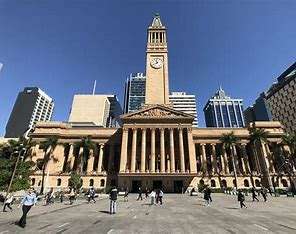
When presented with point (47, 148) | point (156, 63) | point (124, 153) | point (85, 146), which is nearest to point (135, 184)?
point (124, 153)

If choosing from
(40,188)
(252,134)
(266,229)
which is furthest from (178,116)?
(266,229)

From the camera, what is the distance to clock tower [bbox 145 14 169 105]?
7726 cm

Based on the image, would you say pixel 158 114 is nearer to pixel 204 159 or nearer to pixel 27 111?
pixel 204 159

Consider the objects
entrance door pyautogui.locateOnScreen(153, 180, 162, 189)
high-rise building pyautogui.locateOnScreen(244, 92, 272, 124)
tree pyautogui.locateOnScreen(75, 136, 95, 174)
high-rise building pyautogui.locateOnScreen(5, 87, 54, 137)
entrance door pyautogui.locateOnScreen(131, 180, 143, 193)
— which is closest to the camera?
entrance door pyautogui.locateOnScreen(153, 180, 162, 189)

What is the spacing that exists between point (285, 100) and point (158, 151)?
256 ft

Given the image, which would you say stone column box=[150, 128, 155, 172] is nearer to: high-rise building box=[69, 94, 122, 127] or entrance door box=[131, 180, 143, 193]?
entrance door box=[131, 180, 143, 193]

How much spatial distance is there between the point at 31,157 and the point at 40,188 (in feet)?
31.1

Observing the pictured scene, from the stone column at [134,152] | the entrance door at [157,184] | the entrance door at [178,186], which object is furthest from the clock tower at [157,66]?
the entrance door at [178,186]

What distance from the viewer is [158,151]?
230 feet

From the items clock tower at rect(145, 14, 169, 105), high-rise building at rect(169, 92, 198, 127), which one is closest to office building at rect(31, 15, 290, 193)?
clock tower at rect(145, 14, 169, 105)

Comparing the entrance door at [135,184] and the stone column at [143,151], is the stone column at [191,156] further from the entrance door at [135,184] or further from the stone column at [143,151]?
the entrance door at [135,184]

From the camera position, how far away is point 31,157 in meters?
67.8

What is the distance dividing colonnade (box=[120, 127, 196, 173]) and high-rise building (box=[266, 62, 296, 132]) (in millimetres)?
68123

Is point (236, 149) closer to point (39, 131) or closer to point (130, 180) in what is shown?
point (130, 180)
